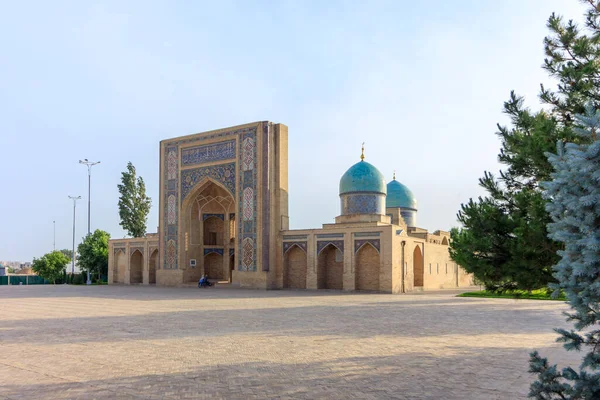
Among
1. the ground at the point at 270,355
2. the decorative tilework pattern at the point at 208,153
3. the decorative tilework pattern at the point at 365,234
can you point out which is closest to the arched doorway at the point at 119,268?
the decorative tilework pattern at the point at 208,153

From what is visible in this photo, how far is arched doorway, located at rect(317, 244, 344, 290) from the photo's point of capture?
24734 millimetres

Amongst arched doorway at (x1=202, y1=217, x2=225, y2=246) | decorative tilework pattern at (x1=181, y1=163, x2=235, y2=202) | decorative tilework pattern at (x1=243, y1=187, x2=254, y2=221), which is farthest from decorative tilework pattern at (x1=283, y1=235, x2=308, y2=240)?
arched doorway at (x1=202, y1=217, x2=225, y2=246)

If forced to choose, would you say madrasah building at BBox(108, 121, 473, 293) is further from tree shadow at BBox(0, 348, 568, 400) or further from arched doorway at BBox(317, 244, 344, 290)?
tree shadow at BBox(0, 348, 568, 400)

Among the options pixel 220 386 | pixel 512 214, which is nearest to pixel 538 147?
pixel 512 214

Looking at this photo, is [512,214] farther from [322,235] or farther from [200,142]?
[200,142]

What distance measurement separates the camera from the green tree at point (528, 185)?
5852 millimetres

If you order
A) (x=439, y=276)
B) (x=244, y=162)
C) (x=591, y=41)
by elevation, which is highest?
(x=244, y=162)

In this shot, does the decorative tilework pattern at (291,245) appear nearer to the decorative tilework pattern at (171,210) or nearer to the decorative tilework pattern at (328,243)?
the decorative tilework pattern at (328,243)

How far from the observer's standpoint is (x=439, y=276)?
29344mm

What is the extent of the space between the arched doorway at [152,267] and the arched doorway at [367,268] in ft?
45.3

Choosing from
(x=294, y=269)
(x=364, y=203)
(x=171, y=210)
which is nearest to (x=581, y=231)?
(x=294, y=269)

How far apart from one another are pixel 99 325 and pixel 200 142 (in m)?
19.0

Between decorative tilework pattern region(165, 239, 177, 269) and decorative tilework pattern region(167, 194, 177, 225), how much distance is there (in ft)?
3.68

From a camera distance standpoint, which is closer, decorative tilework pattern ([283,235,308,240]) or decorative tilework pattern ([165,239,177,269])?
decorative tilework pattern ([283,235,308,240])
